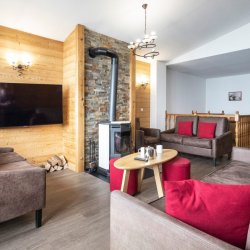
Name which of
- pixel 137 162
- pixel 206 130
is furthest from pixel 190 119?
pixel 137 162

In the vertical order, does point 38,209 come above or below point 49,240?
above

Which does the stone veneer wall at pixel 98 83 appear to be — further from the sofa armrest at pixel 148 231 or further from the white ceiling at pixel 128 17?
the sofa armrest at pixel 148 231

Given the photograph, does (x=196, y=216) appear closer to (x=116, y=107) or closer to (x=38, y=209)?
(x=38, y=209)

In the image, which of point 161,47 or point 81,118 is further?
point 161,47

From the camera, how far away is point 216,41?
5.52 meters

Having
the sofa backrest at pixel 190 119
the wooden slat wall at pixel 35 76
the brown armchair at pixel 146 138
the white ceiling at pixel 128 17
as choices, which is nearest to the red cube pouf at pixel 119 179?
the wooden slat wall at pixel 35 76

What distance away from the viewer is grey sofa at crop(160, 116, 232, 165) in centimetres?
449

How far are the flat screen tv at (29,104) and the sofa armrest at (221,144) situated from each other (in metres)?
3.27

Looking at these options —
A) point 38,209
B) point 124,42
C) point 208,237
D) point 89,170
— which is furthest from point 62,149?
point 208,237

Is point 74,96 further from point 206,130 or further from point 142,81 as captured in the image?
A: point 206,130

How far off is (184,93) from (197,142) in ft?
12.1

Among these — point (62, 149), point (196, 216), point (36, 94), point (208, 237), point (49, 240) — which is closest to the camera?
point (208, 237)

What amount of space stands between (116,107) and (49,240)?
3072mm

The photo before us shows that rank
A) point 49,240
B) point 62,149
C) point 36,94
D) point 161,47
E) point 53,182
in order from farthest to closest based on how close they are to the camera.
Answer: point 161,47, point 62,149, point 36,94, point 53,182, point 49,240
